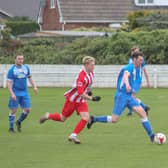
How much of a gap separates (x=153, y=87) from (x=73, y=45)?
5428 millimetres

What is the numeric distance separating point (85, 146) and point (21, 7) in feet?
204

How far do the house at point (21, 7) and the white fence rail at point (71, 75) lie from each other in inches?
1667

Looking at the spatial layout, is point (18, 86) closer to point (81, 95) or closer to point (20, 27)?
point (81, 95)

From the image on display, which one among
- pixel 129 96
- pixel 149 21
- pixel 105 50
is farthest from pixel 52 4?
pixel 129 96

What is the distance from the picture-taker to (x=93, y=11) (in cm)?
5616

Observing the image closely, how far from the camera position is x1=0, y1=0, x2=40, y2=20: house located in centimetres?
7475

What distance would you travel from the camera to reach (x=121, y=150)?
13234mm

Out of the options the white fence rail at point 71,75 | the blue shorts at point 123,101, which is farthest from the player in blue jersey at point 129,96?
the white fence rail at point 71,75

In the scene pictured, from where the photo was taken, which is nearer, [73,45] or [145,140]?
[145,140]

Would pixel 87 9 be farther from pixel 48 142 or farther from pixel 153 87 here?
pixel 48 142

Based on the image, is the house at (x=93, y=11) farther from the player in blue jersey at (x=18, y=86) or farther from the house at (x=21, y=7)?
the player in blue jersey at (x=18, y=86)

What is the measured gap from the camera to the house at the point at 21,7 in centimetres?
7475

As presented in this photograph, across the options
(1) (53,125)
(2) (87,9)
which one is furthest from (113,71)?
(2) (87,9)

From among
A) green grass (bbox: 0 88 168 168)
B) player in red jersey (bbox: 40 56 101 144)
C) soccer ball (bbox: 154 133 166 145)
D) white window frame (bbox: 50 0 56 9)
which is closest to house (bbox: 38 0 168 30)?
white window frame (bbox: 50 0 56 9)
